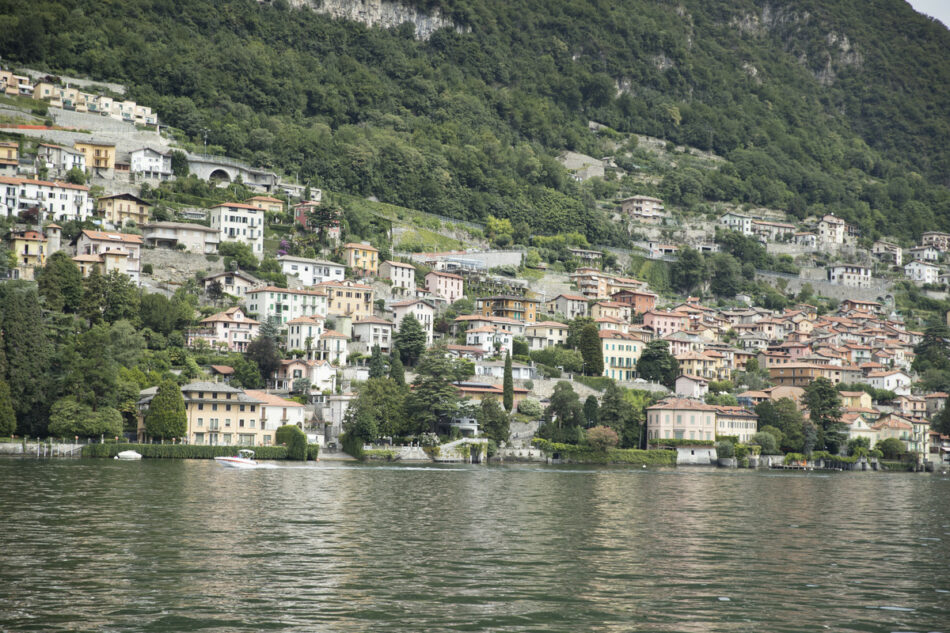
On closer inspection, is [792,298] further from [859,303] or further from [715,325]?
[715,325]

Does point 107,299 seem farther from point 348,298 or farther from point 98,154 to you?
point 98,154

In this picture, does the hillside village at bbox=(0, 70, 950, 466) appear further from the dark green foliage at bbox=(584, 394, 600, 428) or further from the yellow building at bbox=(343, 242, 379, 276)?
the dark green foliage at bbox=(584, 394, 600, 428)

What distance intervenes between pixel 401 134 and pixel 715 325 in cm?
5760

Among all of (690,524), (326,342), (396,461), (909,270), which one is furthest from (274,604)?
(909,270)

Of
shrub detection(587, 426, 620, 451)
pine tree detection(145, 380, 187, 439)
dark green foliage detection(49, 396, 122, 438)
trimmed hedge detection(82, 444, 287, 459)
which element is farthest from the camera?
shrub detection(587, 426, 620, 451)

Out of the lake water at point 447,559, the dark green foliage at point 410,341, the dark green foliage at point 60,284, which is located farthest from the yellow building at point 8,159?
the lake water at point 447,559

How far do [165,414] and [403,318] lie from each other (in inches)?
1239

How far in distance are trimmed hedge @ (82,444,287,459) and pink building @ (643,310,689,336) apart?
2277 inches

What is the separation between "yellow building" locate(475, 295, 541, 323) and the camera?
112m

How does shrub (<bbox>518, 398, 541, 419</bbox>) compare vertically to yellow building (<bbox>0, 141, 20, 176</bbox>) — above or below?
below

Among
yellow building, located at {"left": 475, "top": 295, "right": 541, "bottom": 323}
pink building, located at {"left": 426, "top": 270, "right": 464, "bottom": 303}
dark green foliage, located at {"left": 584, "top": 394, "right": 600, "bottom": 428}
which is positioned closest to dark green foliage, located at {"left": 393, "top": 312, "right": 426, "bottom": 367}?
dark green foliage, located at {"left": 584, "top": 394, "right": 600, "bottom": 428}

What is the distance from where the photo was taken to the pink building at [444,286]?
378ft

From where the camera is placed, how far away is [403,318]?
9919 centimetres

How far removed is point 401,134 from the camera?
529 ft
